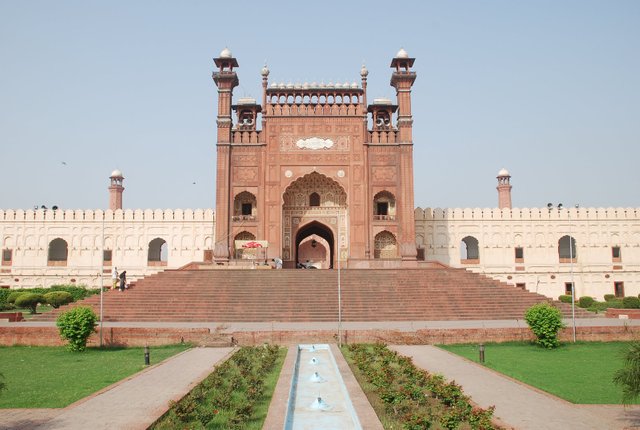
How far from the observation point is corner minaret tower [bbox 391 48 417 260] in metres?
28.3

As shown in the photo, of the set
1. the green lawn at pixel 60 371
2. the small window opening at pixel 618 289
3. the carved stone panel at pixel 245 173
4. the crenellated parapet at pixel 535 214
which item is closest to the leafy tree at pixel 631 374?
the green lawn at pixel 60 371

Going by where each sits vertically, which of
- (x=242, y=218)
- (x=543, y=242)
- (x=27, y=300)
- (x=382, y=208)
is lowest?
(x=27, y=300)

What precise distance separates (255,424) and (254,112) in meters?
25.9

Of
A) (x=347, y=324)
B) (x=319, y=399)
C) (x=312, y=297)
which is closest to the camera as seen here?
(x=319, y=399)

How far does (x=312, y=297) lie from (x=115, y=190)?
22.5 metres

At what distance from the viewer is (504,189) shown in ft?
124

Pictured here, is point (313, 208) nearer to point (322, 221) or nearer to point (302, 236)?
point (322, 221)

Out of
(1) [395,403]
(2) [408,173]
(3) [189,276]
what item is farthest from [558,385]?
(2) [408,173]

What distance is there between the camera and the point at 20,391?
28.5ft

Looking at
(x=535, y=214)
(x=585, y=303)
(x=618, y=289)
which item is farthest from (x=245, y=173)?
(x=618, y=289)

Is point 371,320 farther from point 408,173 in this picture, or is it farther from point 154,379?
point 408,173

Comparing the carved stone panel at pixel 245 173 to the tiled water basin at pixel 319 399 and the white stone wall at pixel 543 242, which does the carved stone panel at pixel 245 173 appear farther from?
the tiled water basin at pixel 319 399

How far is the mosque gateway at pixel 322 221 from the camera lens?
28.7m

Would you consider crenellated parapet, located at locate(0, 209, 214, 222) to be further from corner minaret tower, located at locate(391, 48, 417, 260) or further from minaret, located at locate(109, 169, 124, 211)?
corner minaret tower, located at locate(391, 48, 417, 260)
